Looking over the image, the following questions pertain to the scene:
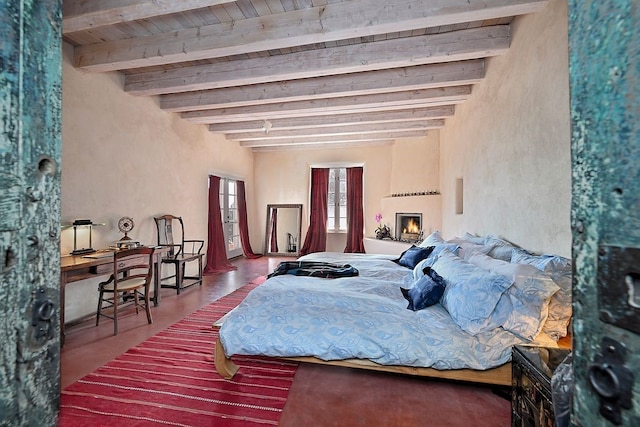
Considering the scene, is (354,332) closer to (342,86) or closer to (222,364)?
(222,364)

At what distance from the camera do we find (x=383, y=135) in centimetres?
639

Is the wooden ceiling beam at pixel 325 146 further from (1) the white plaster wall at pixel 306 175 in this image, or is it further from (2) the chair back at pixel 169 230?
(2) the chair back at pixel 169 230

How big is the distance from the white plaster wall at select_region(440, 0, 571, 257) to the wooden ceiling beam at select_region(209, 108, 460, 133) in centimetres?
98

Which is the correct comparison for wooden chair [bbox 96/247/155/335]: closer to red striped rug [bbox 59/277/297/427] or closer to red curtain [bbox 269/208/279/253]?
red striped rug [bbox 59/277/297/427]

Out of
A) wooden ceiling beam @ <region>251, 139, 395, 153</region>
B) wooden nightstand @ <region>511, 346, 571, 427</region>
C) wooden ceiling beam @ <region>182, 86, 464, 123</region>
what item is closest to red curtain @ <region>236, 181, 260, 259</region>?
wooden ceiling beam @ <region>251, 139, 395, 153</region>

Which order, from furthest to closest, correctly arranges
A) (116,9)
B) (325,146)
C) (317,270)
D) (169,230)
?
(325,146)
(169,230)
(317,270)
(116,9)

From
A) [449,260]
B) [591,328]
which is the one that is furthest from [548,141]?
[591,328]

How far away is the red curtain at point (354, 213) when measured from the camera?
7.27 meters

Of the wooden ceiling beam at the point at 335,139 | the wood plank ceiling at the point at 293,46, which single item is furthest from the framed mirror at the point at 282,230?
the wood plank ceiling at the point at 293,46

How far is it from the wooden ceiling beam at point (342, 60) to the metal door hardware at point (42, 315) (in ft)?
10.5

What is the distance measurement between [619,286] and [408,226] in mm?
6154

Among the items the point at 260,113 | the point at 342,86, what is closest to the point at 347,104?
the point at 342,86

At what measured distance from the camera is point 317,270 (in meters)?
3.09

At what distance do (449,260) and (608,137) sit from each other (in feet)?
7.64
